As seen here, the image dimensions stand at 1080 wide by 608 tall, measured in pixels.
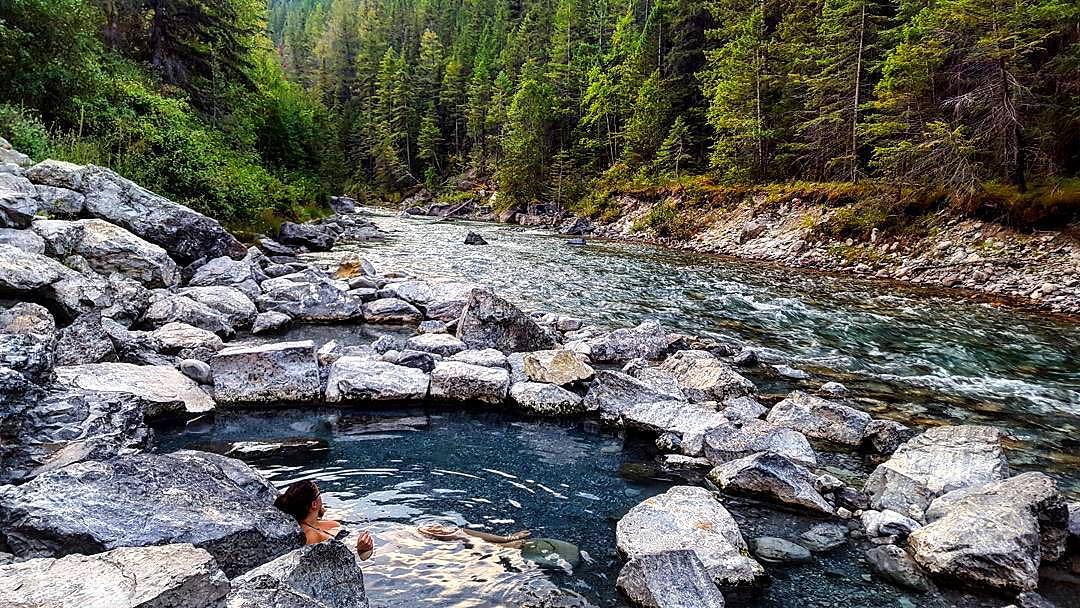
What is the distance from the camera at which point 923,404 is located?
8.68 meters

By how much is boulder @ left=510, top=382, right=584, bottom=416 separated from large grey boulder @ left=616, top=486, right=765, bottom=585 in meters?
2.85

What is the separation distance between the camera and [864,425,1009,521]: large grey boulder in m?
5.47

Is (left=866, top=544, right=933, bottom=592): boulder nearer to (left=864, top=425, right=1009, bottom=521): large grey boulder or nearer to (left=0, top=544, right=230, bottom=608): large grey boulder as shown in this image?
(left=864, top=425, right=1009, bottom=521): large grey boulder

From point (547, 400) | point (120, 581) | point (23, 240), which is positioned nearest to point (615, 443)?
point (547, 400)

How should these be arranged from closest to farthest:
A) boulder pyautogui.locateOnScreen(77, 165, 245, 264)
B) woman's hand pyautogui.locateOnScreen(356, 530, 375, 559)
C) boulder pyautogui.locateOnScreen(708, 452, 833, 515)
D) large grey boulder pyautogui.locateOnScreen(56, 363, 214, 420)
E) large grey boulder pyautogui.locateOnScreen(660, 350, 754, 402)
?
woman's hand pyautogui.locateOnScreen(356, 530, 375, 559)
boulder pyautogui.locateOnScreen(708, 452, 833, 515)
large grey boulder pyautogui.locateOnScreen(56, 363, 214, 420)
large grey boulder pyautogui.locateOnScreen(660, 350, 754, 402)
boulder pyautogui.locateOnScreen(77, 165, 245, 264)

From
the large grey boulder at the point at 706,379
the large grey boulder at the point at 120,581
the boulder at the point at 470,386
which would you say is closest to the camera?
the large grey boulder at the point at 120,581

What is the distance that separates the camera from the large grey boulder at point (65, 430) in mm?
4539

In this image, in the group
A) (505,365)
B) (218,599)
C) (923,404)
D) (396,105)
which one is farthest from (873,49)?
(396,105)

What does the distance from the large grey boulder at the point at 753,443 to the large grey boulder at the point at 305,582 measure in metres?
4.23

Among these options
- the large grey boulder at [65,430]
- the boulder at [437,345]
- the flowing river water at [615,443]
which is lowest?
the flowing river water at [615,443]

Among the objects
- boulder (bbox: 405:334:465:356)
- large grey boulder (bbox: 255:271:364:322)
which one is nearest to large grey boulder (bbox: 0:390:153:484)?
boulder (bbox: 405:334:465:356)

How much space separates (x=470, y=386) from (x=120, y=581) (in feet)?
18.2

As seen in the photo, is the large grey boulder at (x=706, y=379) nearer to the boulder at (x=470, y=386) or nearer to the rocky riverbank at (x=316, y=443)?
the rocky riverbank at (x=316, y=443)

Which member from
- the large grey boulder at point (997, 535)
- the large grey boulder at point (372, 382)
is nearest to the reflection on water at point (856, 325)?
the large grey boulder at point (997, 535)
